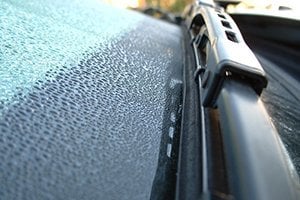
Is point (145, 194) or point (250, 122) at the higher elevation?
point (250, 122)

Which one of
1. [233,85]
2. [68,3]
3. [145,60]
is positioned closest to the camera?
[233,85]

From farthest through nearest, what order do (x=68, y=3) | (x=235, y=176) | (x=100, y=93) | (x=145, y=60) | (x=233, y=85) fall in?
(x=68, y=3), (x=145, y=60), (x=100, y=93), (x=233, y=85), (x=235, y=176)

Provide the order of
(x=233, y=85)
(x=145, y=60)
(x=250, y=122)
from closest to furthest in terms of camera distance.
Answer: (x=250, y=122) < (x=233, y=85) < (x=145, y=60)

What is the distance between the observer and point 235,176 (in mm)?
758

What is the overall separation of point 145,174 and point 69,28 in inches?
34.2

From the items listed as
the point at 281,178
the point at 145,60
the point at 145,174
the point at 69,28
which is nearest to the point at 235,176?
Answer: the point at 281,178

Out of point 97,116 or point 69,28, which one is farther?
point 69,28

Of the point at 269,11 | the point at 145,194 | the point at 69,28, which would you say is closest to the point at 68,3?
the point at 69,28

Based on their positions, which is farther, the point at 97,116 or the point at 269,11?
the point at 269,11

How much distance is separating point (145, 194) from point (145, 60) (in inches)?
30.5

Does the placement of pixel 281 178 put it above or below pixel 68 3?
above

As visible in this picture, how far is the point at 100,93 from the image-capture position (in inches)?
43.3

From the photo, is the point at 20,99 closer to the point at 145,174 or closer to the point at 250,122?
the point at 145,174

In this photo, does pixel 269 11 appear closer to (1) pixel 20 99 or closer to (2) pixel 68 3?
(2) pixel 68 3
